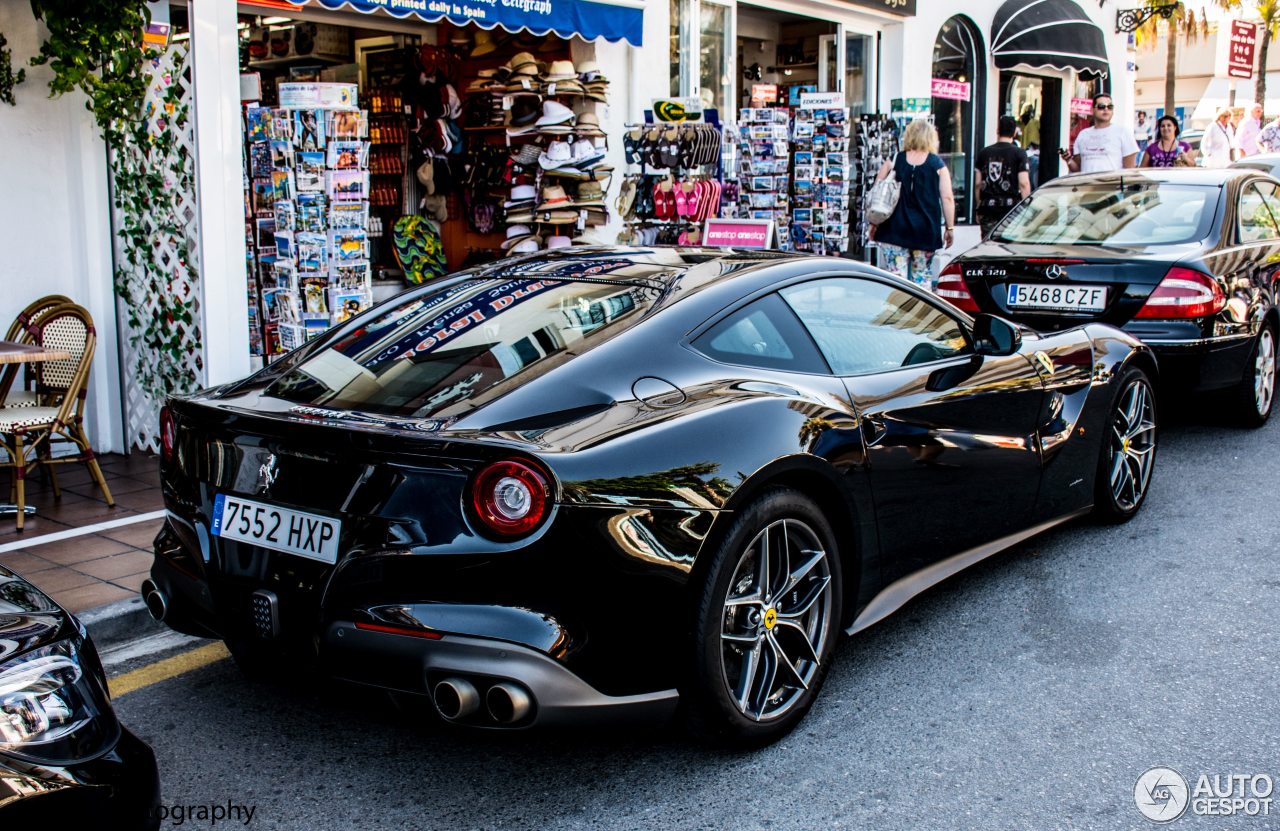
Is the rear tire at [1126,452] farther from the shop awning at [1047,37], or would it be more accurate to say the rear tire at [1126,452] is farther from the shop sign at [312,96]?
the shop awning at [1047,37]

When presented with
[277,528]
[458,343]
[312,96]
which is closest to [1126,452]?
[458,343]

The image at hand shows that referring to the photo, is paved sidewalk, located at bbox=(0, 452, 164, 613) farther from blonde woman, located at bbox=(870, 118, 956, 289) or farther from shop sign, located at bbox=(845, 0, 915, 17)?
shop sign, located at bbox=(845, 0, 915, 17)

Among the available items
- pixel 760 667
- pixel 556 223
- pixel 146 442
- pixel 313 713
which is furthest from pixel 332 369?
pixel 556 223

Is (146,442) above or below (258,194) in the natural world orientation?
below

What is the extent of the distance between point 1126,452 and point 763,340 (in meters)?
2.63

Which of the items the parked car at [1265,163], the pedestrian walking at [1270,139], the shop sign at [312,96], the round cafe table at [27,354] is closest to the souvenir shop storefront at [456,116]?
the shop sign at [312,96]

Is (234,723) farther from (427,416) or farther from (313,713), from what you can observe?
(427,416)

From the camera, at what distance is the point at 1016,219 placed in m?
8.19

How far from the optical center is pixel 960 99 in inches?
647

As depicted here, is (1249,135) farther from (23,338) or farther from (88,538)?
(88,538)

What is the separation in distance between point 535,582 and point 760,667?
88 cm

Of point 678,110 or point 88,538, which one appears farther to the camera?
point 678,110

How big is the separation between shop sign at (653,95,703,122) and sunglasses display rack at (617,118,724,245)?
147mm

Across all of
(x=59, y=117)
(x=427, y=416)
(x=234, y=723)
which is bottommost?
(x=234, y=723)
